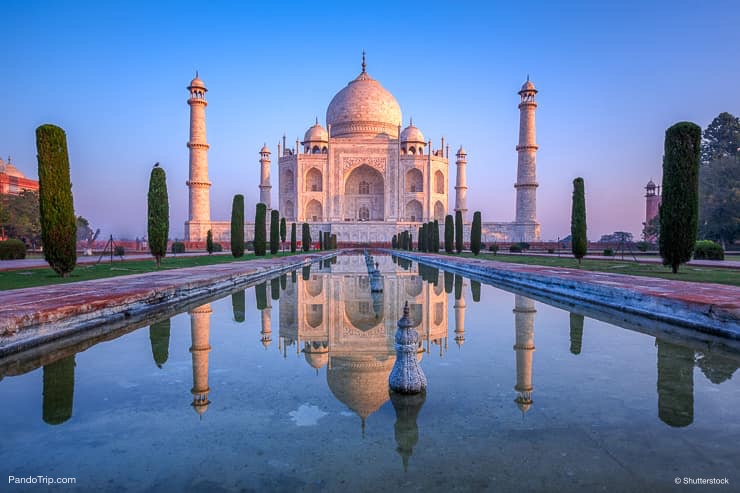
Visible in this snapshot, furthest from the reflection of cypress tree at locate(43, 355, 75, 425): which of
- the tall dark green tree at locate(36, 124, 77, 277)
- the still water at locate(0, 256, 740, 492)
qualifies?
the tall dark green tree at locate(36, 124, 77, 277)

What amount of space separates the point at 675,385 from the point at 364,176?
114 ft

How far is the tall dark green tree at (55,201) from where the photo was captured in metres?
6.95

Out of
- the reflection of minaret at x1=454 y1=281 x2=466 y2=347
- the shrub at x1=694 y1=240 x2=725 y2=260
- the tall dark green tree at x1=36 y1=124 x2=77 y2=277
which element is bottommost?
the reflection of minaret at x1=454 y1=281 x2=466 y2=347

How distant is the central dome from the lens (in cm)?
3500

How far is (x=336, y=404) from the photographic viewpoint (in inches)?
72.7

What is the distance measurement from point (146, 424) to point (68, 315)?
2.15 meters

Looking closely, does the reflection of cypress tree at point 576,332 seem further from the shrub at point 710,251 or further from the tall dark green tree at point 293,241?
the tall dark green tree at point 293,241

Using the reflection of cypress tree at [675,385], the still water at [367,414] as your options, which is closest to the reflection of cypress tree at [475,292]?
the still water at [367,414]

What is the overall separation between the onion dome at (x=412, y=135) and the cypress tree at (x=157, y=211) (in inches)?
1082

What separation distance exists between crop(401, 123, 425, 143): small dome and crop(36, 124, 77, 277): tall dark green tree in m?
30.5

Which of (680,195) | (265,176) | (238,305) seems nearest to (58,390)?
(238,305)

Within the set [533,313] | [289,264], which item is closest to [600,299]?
[533,313]

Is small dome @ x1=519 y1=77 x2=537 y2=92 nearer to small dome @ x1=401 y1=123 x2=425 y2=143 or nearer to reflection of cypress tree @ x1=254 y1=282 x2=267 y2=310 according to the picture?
small dome @ x1=401 y1=123 x2=425 y2=143

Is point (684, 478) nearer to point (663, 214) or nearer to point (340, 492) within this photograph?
point (340, 492)
